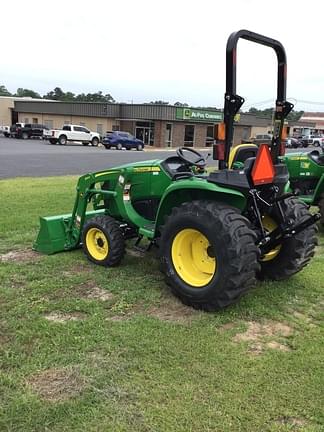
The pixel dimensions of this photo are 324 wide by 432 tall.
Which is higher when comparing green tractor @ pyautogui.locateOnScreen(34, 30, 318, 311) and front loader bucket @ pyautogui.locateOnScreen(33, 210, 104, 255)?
green tractor @ pyautogui.locateOnScreen(34, 30, 318, 311)

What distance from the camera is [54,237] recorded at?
600 cm

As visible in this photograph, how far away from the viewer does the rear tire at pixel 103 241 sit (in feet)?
17.6

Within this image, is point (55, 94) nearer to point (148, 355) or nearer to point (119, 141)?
point (119, 141)

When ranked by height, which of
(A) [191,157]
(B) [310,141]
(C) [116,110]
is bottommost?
(B) [310,141]

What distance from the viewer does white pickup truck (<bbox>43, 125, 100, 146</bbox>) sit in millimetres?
40312

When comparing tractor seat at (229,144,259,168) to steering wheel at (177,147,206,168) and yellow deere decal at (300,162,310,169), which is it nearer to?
steering wheel at (177,147,206,168)

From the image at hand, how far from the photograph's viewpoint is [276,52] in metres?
4.64

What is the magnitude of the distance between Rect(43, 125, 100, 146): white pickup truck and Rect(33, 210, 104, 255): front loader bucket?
35.7 m

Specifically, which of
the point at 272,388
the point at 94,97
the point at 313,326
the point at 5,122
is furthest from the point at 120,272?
the point at 94,97

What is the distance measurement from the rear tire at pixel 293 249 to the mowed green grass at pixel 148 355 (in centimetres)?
25

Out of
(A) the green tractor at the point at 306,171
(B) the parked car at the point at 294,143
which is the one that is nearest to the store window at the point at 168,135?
(B) the parked car at the point at 294,143

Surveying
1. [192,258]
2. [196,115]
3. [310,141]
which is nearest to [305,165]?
[192,258]

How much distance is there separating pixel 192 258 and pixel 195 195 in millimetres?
627

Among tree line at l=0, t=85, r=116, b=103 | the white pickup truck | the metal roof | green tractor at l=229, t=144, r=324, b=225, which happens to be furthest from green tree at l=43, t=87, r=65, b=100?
green tractor at l=229, t=144, r=324, b=225
